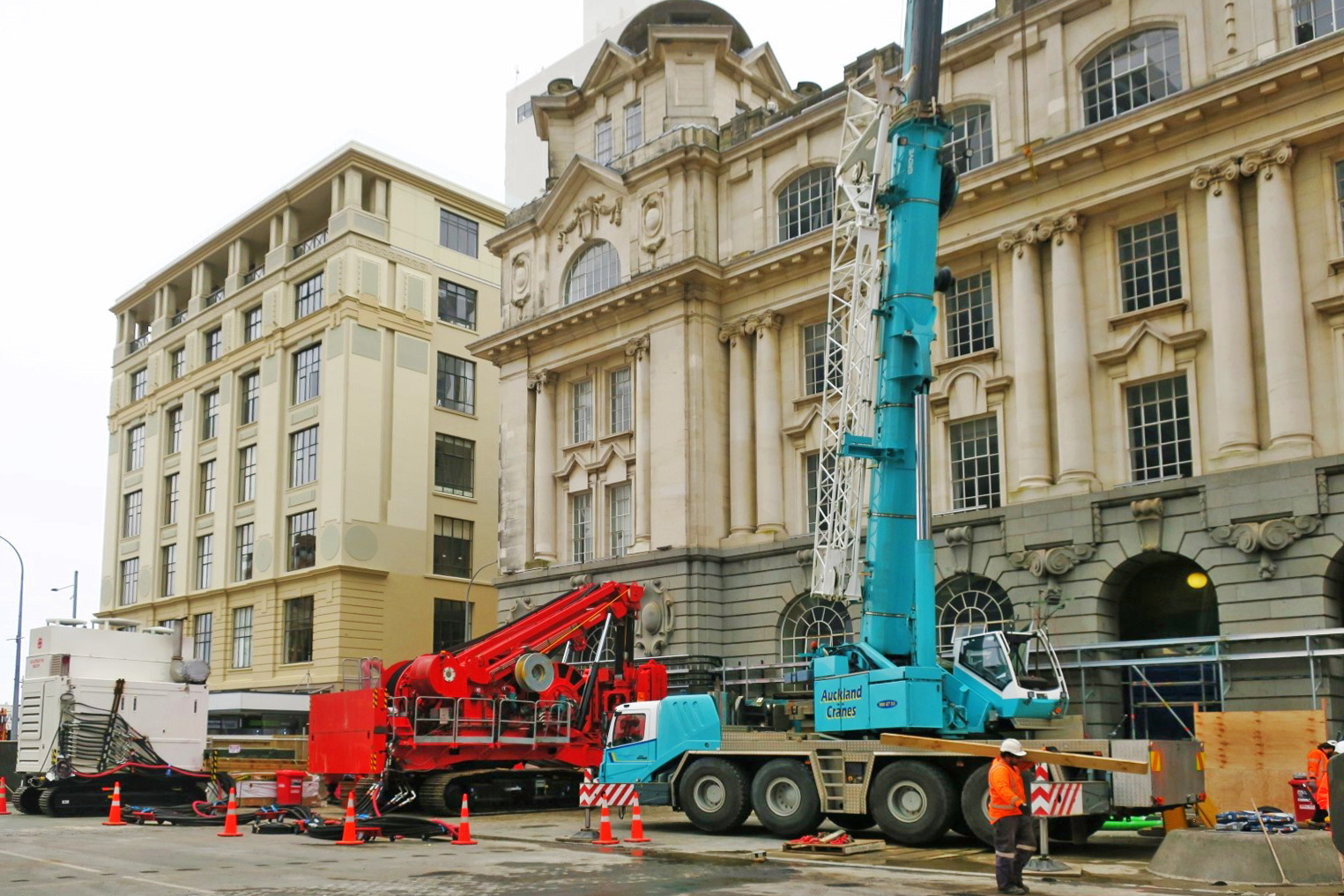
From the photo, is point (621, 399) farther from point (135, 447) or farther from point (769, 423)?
point (135, 447)

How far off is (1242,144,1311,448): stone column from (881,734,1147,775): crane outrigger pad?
12237 mm

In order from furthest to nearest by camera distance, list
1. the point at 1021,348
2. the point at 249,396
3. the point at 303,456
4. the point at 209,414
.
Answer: the point at 209,414 < the point at 249,396 < the point at 303,456 < the point at 1021,348

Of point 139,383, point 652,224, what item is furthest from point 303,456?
point 652,224

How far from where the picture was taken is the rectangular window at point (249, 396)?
60.3m

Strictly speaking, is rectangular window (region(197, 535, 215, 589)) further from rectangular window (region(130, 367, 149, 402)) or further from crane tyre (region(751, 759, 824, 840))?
crane tyre (region(751, 759, 824, 840))

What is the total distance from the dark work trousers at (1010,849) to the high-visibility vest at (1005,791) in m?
0.09

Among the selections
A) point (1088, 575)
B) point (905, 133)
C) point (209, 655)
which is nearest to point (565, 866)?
point (905, 133)

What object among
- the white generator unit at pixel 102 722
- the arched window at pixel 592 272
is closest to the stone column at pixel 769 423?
the arched window at pixel 592 272

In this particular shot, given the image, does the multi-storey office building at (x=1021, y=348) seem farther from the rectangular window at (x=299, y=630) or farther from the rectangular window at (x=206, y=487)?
the rectangular window at (x=206, y=487)

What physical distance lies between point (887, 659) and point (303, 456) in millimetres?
39676

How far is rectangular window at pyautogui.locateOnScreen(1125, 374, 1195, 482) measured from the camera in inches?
1163

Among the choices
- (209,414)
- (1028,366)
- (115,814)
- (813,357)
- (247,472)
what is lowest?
(115,814)

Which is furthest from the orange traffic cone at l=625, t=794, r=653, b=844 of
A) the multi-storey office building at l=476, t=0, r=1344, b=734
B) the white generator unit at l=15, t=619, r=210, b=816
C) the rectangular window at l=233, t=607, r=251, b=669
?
the rectangular window at l=233, t=607, r=251, b=669

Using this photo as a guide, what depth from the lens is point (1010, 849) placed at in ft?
46.1
